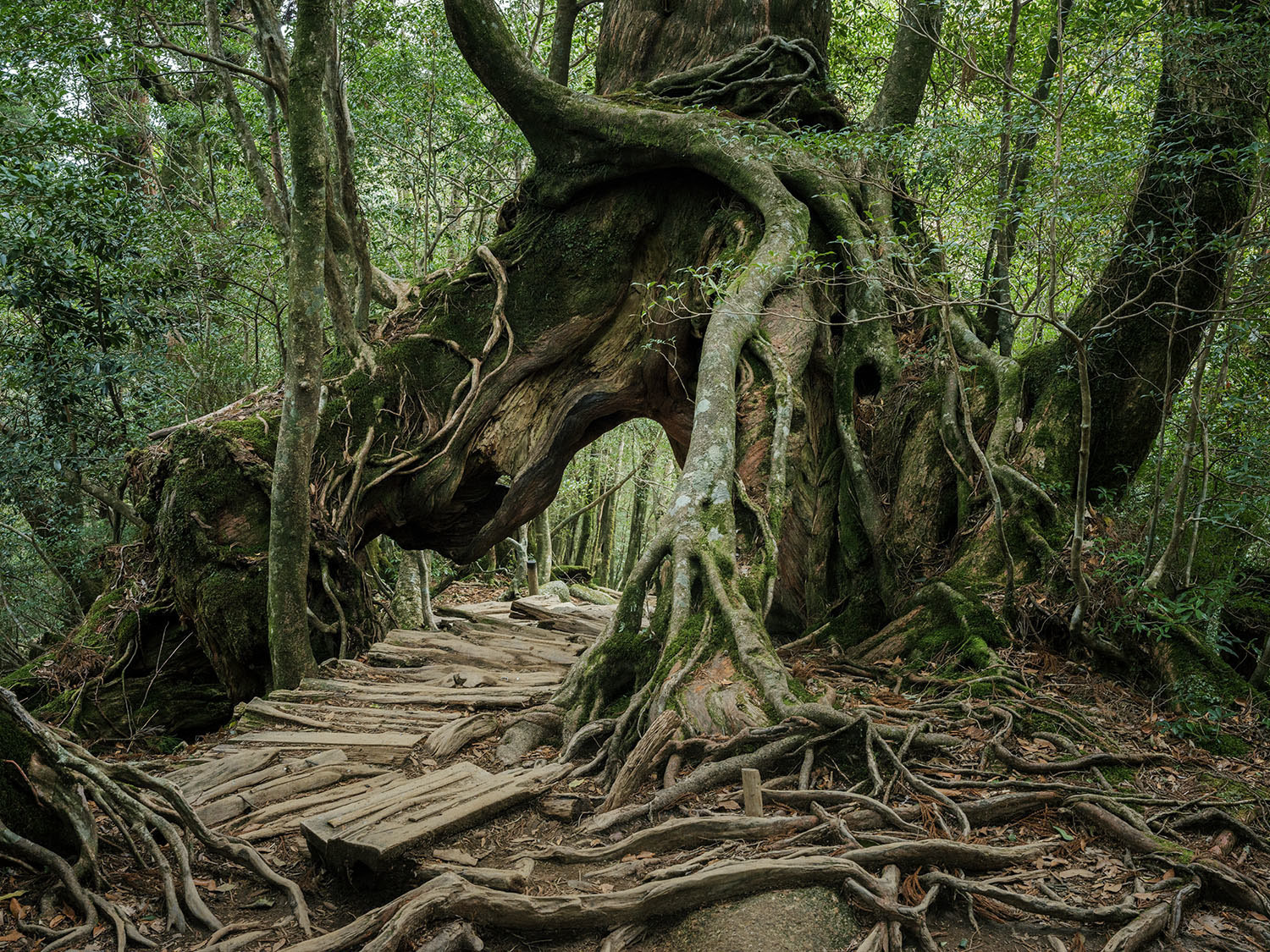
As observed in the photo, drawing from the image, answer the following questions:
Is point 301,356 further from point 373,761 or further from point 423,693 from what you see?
point 373,761

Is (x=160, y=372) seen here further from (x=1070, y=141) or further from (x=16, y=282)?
(x=1070, y=141)

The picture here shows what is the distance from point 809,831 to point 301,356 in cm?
441

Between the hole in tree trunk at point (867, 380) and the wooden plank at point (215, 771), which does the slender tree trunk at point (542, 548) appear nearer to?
the hole in tree trunk at point (867, 380)

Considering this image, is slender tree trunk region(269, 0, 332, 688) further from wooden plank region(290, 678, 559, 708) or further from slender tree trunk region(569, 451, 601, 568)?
slender tree trunk region(569, 451, 601, 568)

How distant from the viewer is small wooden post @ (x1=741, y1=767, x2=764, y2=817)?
10.0ft

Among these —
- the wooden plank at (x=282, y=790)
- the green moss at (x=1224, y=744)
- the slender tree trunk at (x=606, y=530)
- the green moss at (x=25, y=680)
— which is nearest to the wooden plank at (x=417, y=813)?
the wooden plank at (x=282, y=790)

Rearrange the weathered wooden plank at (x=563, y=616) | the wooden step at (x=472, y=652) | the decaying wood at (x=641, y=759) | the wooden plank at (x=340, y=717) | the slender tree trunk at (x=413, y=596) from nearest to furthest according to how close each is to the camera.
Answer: the decaying wood at (x=641, y=759)
the wooden plank at (x=340, y=717)
the wooden step at (x=472, y=652)
the slender tree trunk at (x=413, y=596)
the weathered wooden plank at (x=563, y=616)

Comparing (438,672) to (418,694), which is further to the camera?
(438,672)

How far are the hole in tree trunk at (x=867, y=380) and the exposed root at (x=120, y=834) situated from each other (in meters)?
5.30

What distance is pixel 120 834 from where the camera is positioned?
3.27 m

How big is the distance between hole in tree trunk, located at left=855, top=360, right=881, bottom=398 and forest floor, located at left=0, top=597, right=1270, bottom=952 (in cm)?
267

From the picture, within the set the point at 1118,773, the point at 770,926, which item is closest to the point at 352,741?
the point at 770,926

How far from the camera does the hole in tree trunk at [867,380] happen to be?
21.2 ft

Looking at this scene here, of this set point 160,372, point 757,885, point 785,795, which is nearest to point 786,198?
point 785,795
